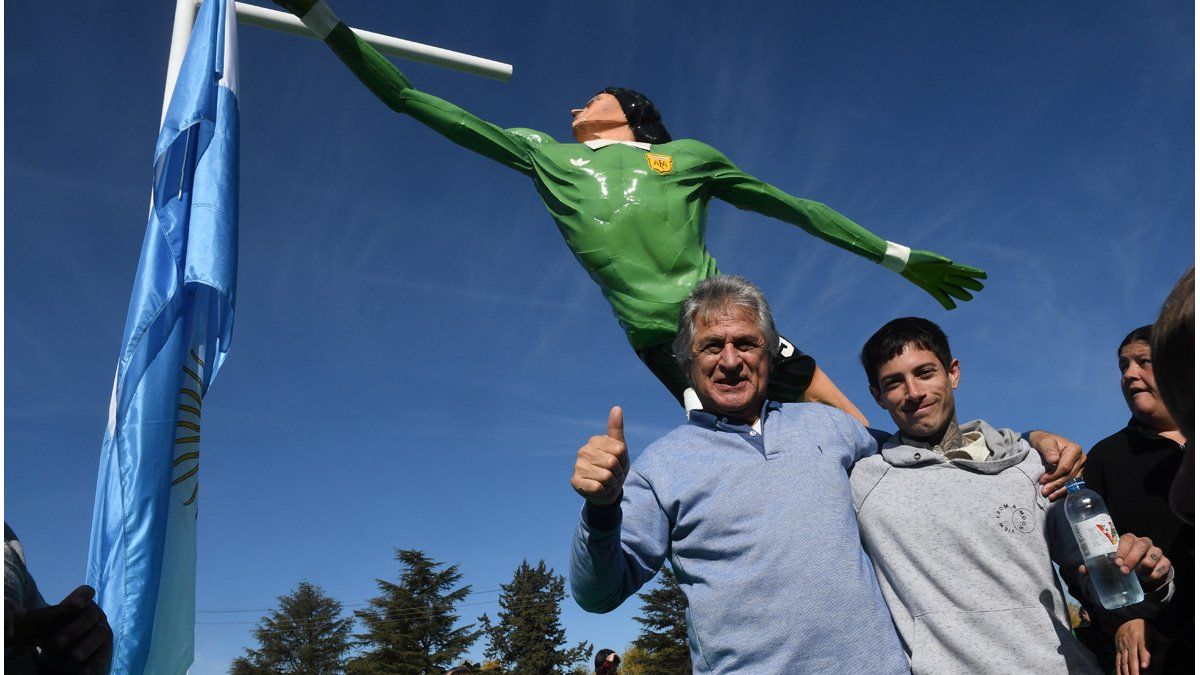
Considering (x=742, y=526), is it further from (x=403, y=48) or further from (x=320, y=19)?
(x=403, y=48)

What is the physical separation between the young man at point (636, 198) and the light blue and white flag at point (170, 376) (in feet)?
2.27

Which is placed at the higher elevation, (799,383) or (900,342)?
(799,383)

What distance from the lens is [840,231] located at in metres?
4.20

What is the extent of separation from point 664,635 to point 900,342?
102 ft

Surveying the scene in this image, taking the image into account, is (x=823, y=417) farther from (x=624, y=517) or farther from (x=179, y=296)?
(x=179, y=296)

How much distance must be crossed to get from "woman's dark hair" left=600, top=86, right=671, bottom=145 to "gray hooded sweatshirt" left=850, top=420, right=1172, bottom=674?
2099 millimetres

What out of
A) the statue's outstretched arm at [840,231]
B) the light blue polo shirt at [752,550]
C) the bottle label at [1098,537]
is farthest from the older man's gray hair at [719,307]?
the statue's outstretched arm at [840,231]

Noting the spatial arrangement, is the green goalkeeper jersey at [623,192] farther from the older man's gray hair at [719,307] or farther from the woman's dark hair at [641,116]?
the older man's gray hair at [719,307]

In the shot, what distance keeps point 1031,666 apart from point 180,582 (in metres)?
2.86

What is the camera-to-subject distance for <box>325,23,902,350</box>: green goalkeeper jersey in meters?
3.63

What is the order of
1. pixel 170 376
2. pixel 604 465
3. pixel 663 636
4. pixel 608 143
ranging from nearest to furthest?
1. pixel 604 465
2. pixel 170 376
3. pixel 608 143
4. pixel 663 636

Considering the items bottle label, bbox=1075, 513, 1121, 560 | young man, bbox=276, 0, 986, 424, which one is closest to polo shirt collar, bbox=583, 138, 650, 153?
young man, bbox=276, 0, 986, 424

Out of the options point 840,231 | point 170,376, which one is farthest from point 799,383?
point 170,376

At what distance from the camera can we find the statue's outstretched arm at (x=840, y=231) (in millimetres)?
4113
